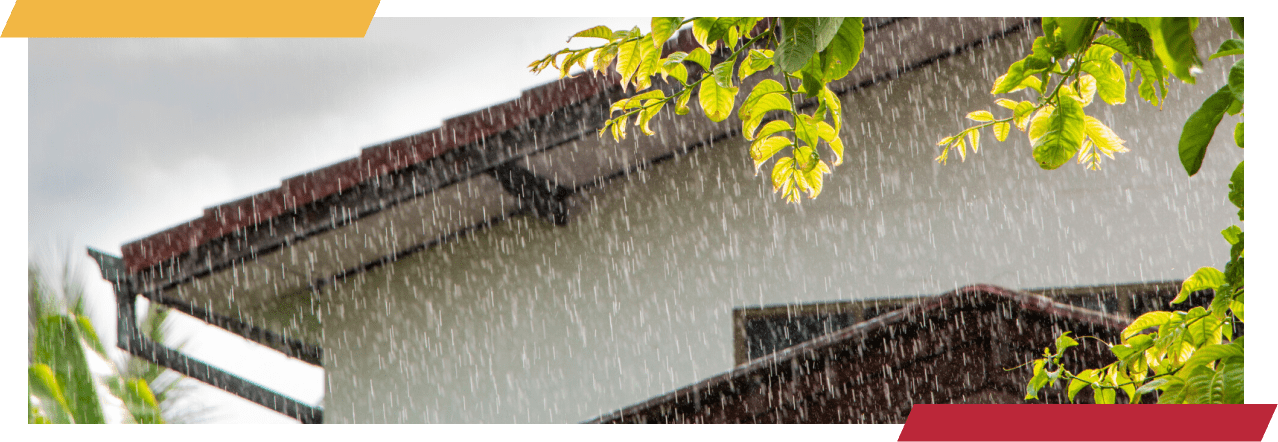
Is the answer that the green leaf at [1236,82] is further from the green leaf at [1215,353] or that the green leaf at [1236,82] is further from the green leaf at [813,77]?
the green leaf at [813,77]

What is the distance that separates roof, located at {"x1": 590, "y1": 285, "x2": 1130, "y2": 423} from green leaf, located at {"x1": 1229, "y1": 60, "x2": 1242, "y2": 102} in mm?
1982

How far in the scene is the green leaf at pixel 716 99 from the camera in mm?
1204

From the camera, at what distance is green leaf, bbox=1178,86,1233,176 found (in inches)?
32.2

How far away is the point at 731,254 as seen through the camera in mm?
4426

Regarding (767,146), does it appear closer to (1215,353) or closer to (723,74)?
(723,74)

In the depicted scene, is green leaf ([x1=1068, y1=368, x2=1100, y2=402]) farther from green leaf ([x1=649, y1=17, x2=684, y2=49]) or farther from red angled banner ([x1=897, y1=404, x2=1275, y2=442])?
green leaf ([x1=649, y1=17, x2=684, y2=49])

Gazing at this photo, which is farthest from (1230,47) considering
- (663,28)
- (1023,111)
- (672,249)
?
(672,249)

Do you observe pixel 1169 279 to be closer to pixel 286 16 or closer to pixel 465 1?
pixel 465 1

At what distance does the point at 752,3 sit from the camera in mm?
1065

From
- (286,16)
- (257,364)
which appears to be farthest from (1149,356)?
(257,364)

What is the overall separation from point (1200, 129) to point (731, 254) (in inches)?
142

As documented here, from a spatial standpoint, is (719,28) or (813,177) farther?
(813,177)

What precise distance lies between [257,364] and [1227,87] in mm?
5191

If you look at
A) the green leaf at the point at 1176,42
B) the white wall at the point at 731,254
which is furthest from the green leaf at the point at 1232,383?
the white wall at the point at 731,254
